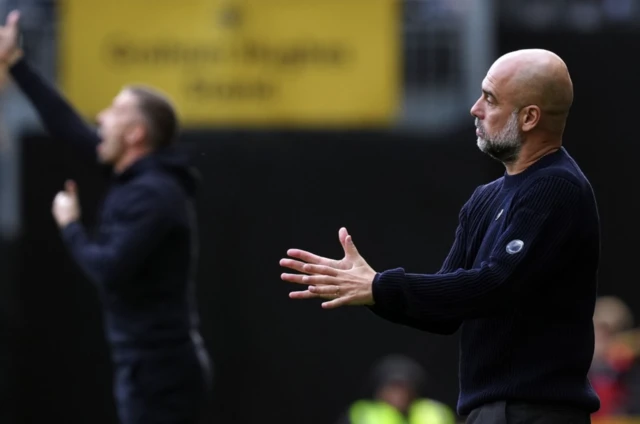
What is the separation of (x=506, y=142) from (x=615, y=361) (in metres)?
5.93

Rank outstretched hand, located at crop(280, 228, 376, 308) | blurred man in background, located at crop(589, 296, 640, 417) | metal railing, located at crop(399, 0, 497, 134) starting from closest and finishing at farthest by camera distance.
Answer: outstretched hand, located at crop(280, 228, 376, 308)
blurred man in background, located at crop(589, 296, 640, 417)
metal railing, located at crop(399, 0, 497, 134)

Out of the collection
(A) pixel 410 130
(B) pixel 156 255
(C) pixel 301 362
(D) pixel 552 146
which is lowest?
(C) pixel 301 362

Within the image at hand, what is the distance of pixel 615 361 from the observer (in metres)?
9.77

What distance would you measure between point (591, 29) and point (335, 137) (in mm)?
2059

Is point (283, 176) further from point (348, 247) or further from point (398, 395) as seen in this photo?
point (348, 247)

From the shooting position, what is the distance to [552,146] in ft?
13.9

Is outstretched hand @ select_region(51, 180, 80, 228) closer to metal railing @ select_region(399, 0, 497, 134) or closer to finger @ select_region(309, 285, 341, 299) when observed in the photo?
finger @ select_region(309, 285, 341, 299)

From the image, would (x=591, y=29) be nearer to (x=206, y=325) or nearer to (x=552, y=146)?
(x=206, y=325)

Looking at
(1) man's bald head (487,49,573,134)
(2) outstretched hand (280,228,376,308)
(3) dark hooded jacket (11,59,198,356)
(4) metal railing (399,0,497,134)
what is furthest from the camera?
(4) metal railing (399,0,497,134)

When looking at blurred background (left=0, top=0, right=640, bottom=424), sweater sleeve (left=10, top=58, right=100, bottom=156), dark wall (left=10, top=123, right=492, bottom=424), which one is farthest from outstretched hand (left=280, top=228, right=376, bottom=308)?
dark wall (left=10, top=123, right=492, bottom=424)

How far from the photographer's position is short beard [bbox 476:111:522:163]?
418cm

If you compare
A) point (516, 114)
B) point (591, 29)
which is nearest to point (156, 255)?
point (516, 114)

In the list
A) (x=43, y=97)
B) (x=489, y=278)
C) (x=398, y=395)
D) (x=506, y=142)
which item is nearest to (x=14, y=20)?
(x=43, y=97)

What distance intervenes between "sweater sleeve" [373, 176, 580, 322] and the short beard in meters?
0.26
